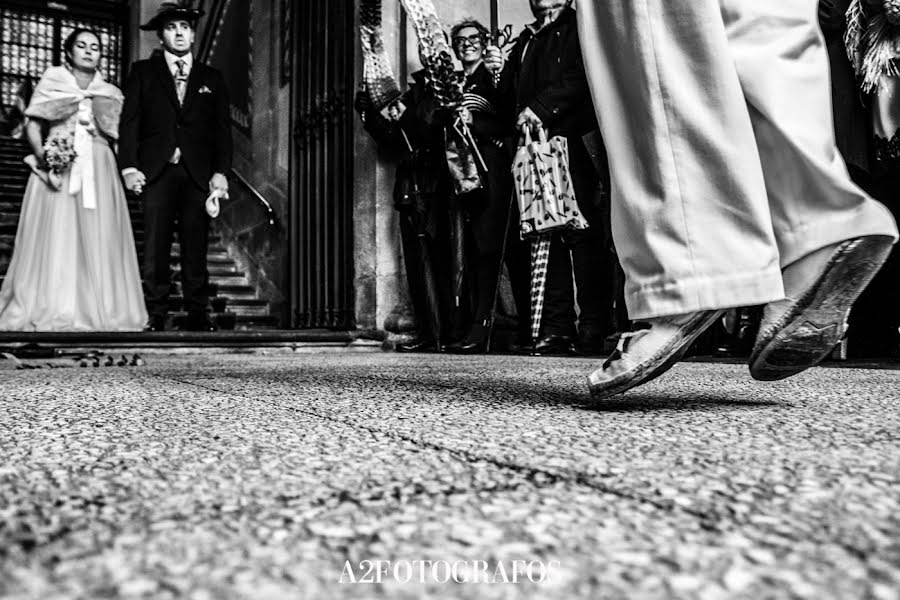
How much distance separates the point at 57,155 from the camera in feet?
15.8

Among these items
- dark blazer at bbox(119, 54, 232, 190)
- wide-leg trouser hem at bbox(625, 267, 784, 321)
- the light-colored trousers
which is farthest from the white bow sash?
wide-leg trouser hem at bbox(625, 267, 784, 321)

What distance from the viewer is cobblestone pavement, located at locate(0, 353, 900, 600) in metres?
0.33

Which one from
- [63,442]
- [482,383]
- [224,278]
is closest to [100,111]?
[224,278]

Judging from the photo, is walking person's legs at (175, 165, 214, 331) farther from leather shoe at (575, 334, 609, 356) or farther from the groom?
leather shoe at (575, 334, 609, 356)

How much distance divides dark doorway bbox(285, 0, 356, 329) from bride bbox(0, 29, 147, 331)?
1.36 meters

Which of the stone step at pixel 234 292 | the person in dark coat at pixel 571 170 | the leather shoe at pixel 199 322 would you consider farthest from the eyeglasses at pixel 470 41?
the stone step at pixel 234 292

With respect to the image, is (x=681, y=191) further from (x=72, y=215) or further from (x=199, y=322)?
(x=72, y=215)

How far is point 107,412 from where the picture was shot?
0.99 m

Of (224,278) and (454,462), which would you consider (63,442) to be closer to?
(454,462)

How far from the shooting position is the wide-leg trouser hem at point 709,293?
892 mm

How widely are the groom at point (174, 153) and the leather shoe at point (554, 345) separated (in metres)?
2.40

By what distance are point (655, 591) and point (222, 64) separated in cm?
863

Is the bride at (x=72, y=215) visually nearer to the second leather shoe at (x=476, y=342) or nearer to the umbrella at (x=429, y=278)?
the umbrella at (x=429, y=278)

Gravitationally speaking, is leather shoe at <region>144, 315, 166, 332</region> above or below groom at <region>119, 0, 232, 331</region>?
below
